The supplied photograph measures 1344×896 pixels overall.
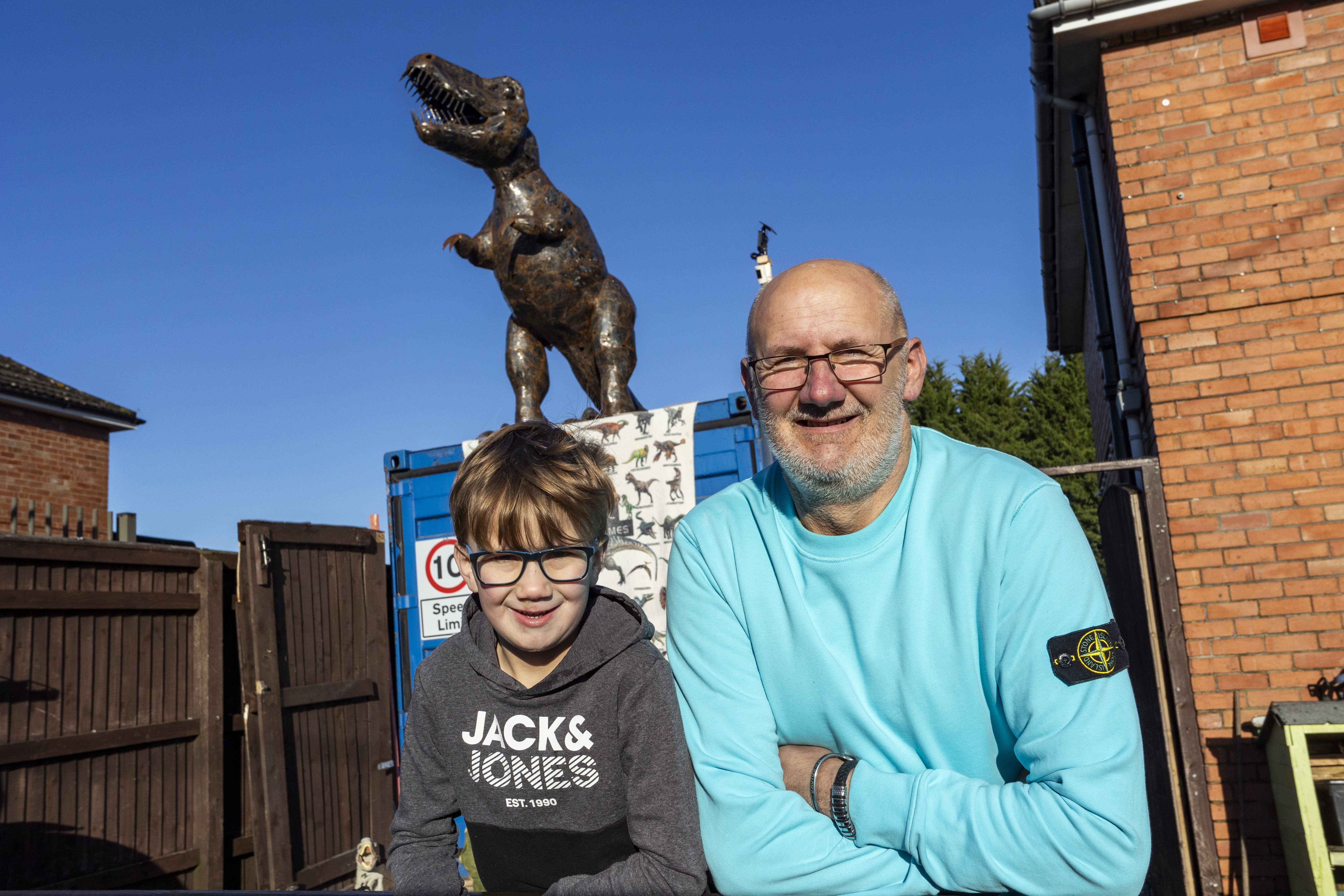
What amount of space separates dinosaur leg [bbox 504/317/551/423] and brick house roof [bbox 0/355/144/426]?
10.8 meters

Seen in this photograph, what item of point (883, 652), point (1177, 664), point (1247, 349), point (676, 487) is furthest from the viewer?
point (676, 487)

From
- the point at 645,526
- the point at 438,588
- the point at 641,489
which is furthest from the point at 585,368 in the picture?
the point at 438,588

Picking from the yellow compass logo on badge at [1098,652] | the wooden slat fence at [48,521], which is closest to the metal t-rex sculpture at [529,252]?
the yellow compass logo on badge at [1098,652]

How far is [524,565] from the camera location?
1.86m

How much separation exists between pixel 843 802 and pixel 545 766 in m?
0.64

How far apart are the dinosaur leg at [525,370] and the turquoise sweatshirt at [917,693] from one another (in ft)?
11.4

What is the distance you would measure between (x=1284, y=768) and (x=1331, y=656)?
2.61 ft

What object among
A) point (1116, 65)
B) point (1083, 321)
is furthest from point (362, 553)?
point (1083, 321)

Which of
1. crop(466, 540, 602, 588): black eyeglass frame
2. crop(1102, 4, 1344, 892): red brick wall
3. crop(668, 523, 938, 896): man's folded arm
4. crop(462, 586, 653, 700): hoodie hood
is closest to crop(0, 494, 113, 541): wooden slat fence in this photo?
crop(462, 586, 653, 700): hoodie hood

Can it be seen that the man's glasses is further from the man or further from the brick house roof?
the brick house roof

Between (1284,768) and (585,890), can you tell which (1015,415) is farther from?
(585,890)

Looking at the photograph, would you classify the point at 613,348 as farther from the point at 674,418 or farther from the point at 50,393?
the point at 50,393

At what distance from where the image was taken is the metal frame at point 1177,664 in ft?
12.8

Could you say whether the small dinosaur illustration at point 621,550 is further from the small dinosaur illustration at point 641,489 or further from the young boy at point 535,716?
the young boy at point 535,716
